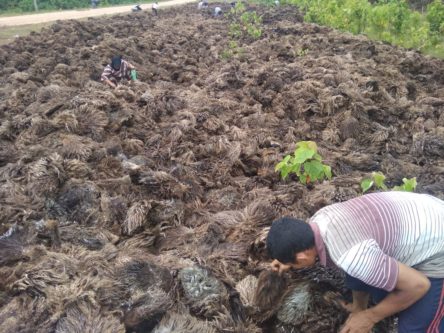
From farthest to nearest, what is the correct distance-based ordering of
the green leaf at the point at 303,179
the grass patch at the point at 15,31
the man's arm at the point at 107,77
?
the grass patch at the point at 15,31, the man's arm at the point at 107,77, the green leaf at the point at 303,179

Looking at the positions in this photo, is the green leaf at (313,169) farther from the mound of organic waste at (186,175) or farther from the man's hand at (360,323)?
the man's hand at (360,323)

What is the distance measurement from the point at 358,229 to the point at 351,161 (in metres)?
3.88

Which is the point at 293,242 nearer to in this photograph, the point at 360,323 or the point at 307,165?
the point at 360,323

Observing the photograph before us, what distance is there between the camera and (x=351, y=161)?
655cm

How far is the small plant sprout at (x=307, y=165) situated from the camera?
17.2ft

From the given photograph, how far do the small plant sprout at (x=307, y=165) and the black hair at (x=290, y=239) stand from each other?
2490mm

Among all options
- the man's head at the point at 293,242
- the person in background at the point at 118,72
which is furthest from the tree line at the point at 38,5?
the man's head at the point at 293,242

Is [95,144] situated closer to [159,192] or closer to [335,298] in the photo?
[159,192]

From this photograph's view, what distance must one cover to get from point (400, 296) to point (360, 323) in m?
0.41

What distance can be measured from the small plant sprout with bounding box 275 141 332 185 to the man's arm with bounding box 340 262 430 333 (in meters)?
2.40

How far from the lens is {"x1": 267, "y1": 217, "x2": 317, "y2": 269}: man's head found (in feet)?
9.04

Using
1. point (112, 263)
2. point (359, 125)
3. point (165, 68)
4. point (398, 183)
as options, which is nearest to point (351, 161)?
point (398, 183)

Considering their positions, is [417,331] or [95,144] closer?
[417,331]

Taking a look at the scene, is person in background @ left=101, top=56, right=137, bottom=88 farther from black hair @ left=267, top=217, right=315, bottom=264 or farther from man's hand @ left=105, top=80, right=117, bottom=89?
black hair @ left=267, top=217, right=315, bottom=264
